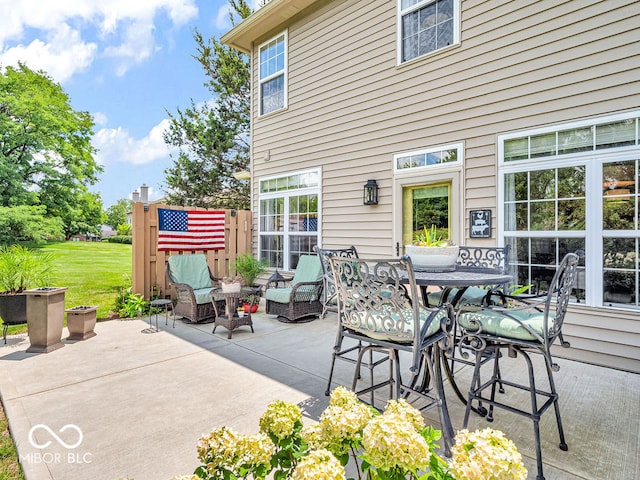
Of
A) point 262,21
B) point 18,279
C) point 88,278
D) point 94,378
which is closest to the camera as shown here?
point 94,378

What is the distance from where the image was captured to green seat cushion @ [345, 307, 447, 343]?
214cm

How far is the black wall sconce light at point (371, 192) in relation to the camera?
5.38m

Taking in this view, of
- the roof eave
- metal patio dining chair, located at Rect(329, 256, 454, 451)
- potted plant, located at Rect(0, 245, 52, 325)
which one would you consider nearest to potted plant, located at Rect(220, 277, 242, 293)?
potted plant, located at Rect(0, 245, 52, 325)

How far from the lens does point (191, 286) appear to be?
5.44 meters

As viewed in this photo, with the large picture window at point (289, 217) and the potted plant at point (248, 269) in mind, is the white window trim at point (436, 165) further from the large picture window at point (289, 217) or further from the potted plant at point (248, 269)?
the potted plant at point (248, 269)

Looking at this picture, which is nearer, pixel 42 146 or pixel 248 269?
pixel 248 269

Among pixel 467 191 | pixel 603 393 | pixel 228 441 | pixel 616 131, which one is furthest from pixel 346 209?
pixel 228 441

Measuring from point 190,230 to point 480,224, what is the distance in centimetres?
497

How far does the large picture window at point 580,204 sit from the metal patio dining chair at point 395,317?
91.9 inches

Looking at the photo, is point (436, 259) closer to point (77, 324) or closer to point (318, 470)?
point (318, 470)

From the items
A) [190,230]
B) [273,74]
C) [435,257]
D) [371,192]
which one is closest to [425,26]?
[371,192]

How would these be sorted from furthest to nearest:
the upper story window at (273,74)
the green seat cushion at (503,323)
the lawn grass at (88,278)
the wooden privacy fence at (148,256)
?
the upper story window at (273,74), the lawn grass at (88,278), the wooden privacy fence at (148,256), the green seat cushion at (503,323)

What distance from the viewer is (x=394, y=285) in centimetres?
214

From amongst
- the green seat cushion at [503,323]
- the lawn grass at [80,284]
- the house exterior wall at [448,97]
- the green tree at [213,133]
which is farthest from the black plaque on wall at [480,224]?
the green tree at [213,133]
